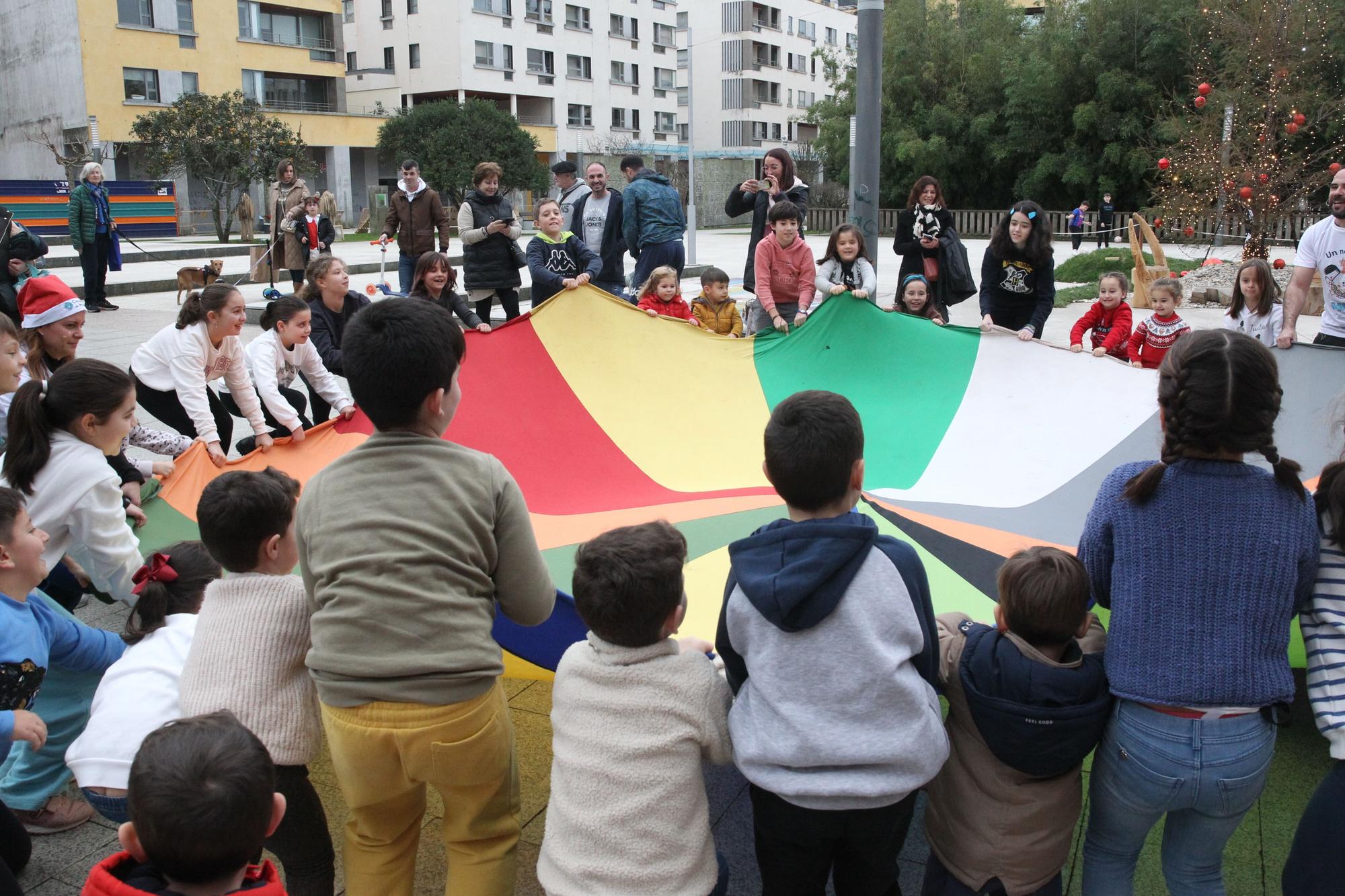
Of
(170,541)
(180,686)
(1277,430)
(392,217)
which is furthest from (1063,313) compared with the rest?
(180,686)

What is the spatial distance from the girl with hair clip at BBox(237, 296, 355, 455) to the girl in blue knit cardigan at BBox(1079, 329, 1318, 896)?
2704mm

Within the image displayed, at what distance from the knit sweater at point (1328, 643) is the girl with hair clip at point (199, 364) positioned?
119 inches

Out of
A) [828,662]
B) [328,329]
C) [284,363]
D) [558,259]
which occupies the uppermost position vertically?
[558,259]

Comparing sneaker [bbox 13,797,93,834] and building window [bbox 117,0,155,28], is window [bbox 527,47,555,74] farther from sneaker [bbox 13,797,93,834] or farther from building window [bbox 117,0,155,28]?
sneaker [bbox 13,797,93,834]

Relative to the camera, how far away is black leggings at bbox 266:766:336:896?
1.89 meters

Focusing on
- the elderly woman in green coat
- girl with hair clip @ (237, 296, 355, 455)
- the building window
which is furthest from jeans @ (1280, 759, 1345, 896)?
the building window

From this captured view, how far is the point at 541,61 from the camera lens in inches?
1545

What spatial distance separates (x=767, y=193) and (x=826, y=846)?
5082 millimetres

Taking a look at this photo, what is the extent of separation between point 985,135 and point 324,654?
28610 millimetres

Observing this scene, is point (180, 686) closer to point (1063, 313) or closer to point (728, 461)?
point (728, 461)

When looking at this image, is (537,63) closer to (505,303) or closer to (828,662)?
(505,303)

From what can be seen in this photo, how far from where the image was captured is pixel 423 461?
5.62 ft

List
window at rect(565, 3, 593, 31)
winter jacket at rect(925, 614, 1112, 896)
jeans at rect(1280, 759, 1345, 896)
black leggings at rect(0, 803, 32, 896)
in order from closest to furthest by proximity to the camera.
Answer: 1. jeans at rect(1280, 759, 1345, 896)
2. winter jacket at rect(925, 614, 1112, 896)
3. black leggings at rect(0, 803, 32, 896)
4. window at rect(565, 3, 593, 31)

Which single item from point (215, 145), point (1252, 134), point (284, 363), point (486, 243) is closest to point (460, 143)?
point (215, 145)
